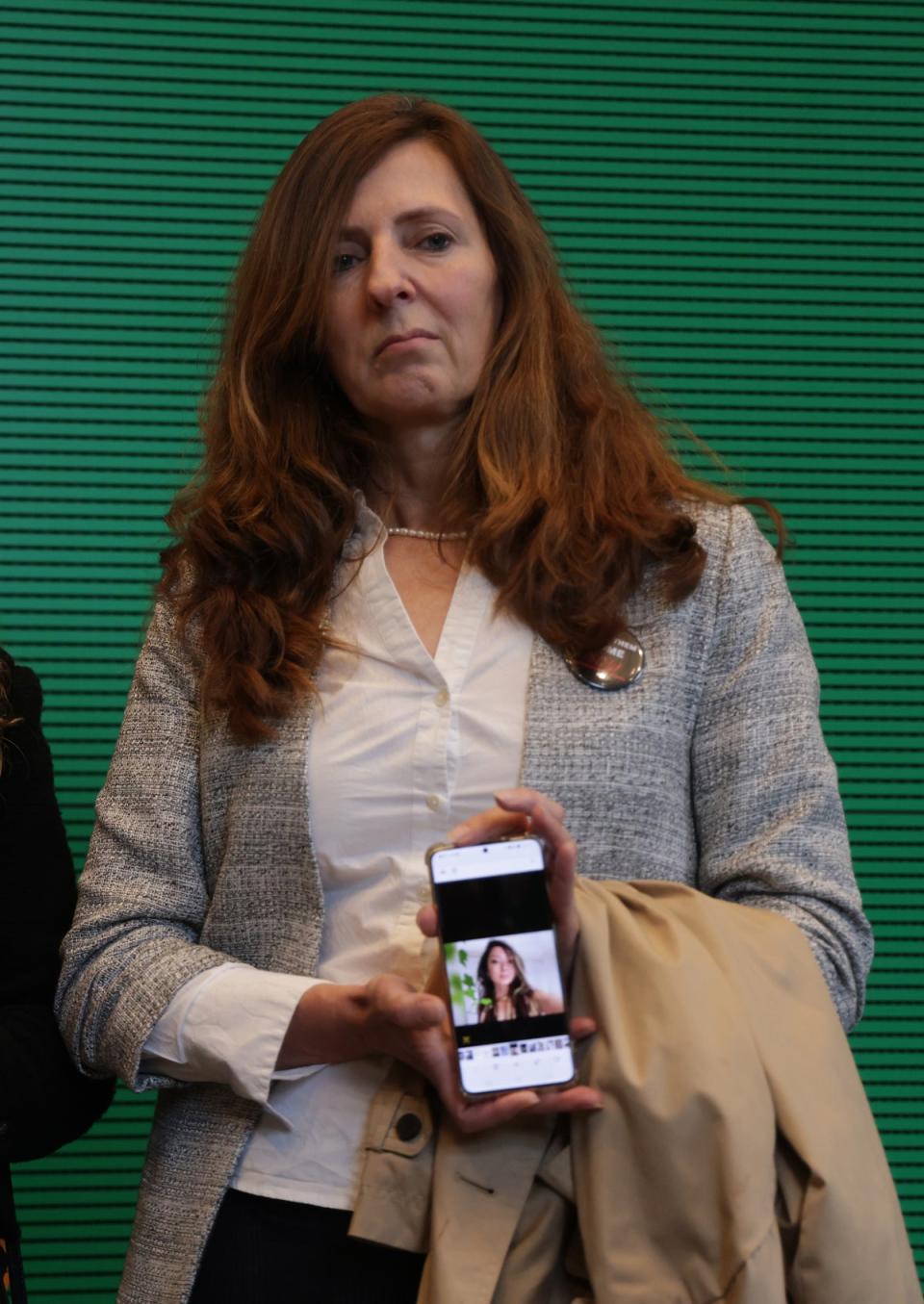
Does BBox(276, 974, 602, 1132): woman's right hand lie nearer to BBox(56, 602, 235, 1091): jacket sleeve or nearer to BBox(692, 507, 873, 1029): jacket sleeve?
BBox(56, 602, 235, 1091): jacket sleeve

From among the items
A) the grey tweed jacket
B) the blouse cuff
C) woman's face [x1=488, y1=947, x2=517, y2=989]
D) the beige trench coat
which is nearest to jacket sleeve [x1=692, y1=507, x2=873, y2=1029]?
the grey tweed jacket

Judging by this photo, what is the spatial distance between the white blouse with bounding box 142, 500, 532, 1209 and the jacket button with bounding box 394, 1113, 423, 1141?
72 mm

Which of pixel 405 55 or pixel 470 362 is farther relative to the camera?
pixel 405 55

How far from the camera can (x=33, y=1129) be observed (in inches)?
75.0

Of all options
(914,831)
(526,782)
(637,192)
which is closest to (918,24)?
(637,192)

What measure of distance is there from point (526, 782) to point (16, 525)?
1.63 m

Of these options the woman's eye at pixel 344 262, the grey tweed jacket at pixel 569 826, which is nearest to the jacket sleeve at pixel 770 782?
the grey tweed jacket at pixel 569 826

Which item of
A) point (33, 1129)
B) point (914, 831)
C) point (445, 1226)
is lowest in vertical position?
point (914, 831)

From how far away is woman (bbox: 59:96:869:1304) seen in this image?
170 cm

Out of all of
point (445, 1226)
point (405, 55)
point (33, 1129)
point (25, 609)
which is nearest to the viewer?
point (445, 1226)

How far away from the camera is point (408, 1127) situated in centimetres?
162

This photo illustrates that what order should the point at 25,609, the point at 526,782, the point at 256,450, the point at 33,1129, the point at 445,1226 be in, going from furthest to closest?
the point at 25,609, the point at 256,450, the point at 33,1129, the point at 526,782, the point at 445,1226

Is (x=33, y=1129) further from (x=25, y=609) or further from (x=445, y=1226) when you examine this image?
(x=25, y=609)

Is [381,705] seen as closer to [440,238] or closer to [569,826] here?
[569,826]
